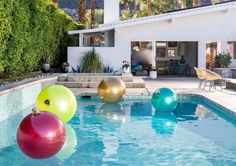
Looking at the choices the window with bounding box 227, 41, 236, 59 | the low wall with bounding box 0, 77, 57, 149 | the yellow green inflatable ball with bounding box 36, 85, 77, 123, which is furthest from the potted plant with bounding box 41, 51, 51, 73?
Answer: the yellow green inflatable ball with bounding box 36, 85, 77, 123

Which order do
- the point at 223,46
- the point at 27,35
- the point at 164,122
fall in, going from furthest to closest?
the point at 223,46
the point at 27,35
the point at 164,122

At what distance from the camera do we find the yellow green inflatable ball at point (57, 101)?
991 cm

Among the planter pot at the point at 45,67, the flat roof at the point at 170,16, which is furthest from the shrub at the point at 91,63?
the planter pot at the point at 45,67

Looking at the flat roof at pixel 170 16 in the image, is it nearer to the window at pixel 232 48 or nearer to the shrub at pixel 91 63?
the shrub at pixel 91 63

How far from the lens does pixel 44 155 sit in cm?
671

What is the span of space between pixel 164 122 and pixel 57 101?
3280 mm

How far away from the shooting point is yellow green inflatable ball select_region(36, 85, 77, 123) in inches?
Answer: 390

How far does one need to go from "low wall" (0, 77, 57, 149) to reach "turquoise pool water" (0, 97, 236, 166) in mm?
26

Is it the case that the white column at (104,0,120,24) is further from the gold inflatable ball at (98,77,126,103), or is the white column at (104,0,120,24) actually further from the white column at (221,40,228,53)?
the gold inflatable ball at (98,77,126,103)

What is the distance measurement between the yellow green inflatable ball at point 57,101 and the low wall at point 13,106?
1.01 metres

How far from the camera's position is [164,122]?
38.2 ft

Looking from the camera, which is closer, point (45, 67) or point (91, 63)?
point (45, 67)

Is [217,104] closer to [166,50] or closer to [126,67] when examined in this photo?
[126,67]

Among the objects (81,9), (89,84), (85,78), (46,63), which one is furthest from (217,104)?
(81,9)
